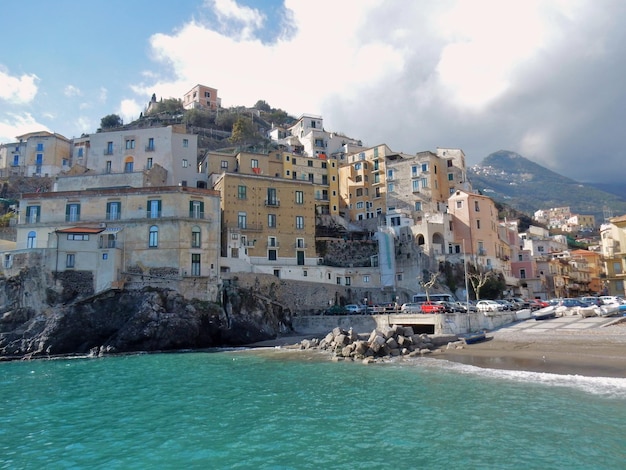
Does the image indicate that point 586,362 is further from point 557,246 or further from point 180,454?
point 557,246

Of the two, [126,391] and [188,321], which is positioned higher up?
[188,321]

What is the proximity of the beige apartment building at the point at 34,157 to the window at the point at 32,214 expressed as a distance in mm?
26904

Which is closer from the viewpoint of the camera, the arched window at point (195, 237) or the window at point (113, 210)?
the arched window at point (195, 237)

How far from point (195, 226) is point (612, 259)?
52.6 metres

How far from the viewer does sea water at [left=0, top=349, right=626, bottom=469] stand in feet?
41.9

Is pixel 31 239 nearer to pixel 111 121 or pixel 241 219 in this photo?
pixel 241 219

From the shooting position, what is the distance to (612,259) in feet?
198

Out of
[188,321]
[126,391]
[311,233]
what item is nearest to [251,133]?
[311,233]

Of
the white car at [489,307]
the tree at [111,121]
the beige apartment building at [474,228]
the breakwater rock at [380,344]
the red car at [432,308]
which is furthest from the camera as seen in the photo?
the tree at [111,121]

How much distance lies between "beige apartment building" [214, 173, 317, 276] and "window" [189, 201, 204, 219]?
5.16m

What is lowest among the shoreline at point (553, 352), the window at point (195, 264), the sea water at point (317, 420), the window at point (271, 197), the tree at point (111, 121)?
the sea water at point (317, 420)

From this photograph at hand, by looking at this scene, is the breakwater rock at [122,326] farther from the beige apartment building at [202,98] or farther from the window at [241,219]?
the beige apartment building at [202,98]

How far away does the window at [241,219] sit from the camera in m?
53.3

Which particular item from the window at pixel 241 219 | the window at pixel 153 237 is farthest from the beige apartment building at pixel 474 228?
the window at pixel 153 237
